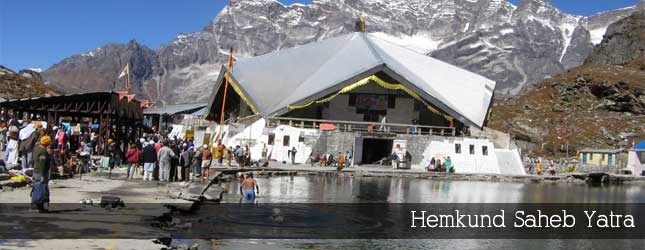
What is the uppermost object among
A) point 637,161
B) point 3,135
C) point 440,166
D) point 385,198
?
point 637,161

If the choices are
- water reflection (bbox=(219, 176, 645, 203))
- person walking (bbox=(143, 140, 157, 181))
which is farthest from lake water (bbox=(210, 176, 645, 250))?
person walking (bbox=(143, 140, 157, 181))

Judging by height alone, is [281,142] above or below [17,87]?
below

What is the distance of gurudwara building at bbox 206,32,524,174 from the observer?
157ft

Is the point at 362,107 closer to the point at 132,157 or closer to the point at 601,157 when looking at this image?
the point at 601,157

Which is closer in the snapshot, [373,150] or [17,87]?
[373,150]

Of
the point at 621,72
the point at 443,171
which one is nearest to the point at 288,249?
the point at 443,171

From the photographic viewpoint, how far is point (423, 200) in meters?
25.4

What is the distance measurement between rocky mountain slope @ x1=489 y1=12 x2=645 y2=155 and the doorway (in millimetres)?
51101

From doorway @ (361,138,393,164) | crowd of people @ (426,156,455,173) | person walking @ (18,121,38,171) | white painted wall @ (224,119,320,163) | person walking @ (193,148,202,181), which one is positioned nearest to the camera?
person walking @ (18,121,38,171)

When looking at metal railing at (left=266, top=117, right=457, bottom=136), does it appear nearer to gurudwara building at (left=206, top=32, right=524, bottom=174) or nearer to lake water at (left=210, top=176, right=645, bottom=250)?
gurudwara building at (left=206, top=32, right=524, bottom=174)

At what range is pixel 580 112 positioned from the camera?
112312 millimetres

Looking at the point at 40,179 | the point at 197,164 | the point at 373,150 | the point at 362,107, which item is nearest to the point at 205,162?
the point at 197,164

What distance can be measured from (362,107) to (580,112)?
215ft

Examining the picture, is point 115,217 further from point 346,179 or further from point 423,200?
point 346,179
